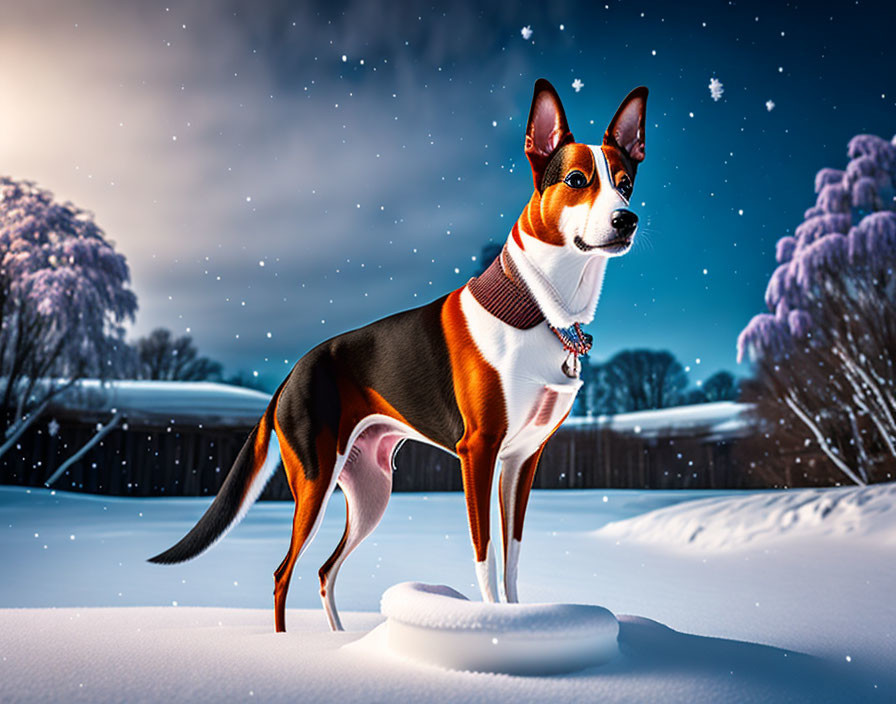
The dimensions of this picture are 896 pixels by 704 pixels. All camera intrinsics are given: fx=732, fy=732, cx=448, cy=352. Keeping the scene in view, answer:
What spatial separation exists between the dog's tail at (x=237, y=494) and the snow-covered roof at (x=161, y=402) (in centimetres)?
→ 766

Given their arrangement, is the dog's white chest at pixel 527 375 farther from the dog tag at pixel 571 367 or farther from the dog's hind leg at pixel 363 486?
the dog's hind leg at pixel 363 486

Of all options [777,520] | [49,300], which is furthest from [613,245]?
[49,300]

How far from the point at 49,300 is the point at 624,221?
900 cm

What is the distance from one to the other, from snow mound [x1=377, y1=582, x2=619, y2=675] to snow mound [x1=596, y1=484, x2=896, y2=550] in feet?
10.9

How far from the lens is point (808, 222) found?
8633mm

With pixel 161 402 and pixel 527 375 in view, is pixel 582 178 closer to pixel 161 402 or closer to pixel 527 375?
pixel 527 375

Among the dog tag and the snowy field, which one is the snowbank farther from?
the dog tag

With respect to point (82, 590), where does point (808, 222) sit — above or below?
above

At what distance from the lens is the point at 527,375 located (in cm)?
187

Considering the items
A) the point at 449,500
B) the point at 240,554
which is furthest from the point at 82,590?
the point at 449,500

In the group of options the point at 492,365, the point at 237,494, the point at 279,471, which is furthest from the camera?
the point at 279,471

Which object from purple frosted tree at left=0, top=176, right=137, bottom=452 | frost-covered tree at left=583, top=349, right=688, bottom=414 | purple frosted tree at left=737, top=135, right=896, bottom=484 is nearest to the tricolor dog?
purple frosted tree at left=737, top=135, right=896, bottom=484

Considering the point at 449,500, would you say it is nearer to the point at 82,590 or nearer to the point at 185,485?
the point at 185,485

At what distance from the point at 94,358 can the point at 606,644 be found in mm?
8934
